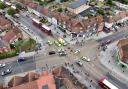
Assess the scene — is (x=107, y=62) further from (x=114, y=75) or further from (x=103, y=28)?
(x=103, y=28)

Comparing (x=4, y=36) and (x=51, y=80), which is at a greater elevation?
(x=4, y=36)

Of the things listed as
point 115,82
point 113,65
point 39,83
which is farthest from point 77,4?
point 39,83

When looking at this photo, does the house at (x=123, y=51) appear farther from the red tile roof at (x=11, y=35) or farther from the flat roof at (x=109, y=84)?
the red tile roof at (x=11, y=35)

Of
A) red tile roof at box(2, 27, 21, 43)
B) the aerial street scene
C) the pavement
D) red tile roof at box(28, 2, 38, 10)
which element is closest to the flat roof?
the aerial street scene

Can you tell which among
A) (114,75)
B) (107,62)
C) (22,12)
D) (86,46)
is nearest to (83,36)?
(86,46)

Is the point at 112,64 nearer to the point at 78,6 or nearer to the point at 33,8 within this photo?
the point at 78,6

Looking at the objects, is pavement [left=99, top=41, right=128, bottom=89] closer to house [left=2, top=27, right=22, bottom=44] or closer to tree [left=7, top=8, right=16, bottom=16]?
house [left=2, top=27, right=22, bottom=44]
